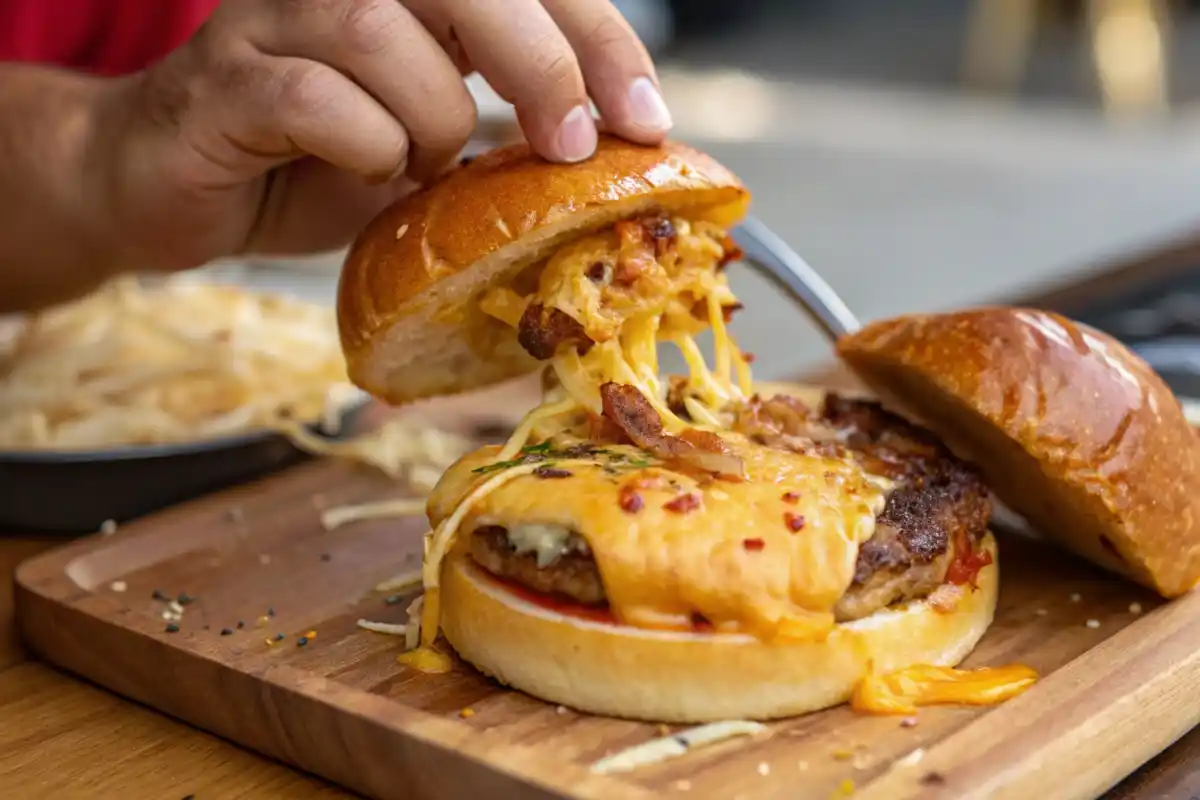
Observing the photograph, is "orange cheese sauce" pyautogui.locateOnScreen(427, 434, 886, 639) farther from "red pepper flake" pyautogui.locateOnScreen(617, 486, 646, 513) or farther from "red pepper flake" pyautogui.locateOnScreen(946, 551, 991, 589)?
"red pepper flake" pyautogui.locateOnScreen(946, 551, 991, 589)

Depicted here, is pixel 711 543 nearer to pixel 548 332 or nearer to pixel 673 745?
pixel 673 745

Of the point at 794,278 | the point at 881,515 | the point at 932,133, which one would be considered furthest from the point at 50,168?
→ the point at 932,133

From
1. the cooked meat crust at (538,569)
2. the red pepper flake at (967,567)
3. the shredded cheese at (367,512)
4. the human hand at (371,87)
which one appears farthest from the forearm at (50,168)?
the red pepper flake at (967,567)

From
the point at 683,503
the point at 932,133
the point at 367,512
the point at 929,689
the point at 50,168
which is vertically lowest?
the point at 932,133

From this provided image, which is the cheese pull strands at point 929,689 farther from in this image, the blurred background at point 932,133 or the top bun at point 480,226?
the blurred background at point 932,133

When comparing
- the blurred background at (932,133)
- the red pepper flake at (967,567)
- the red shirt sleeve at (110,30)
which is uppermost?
the red shirt sleeve at (110,30)

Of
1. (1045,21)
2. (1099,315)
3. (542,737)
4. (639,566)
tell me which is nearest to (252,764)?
(542,737)
